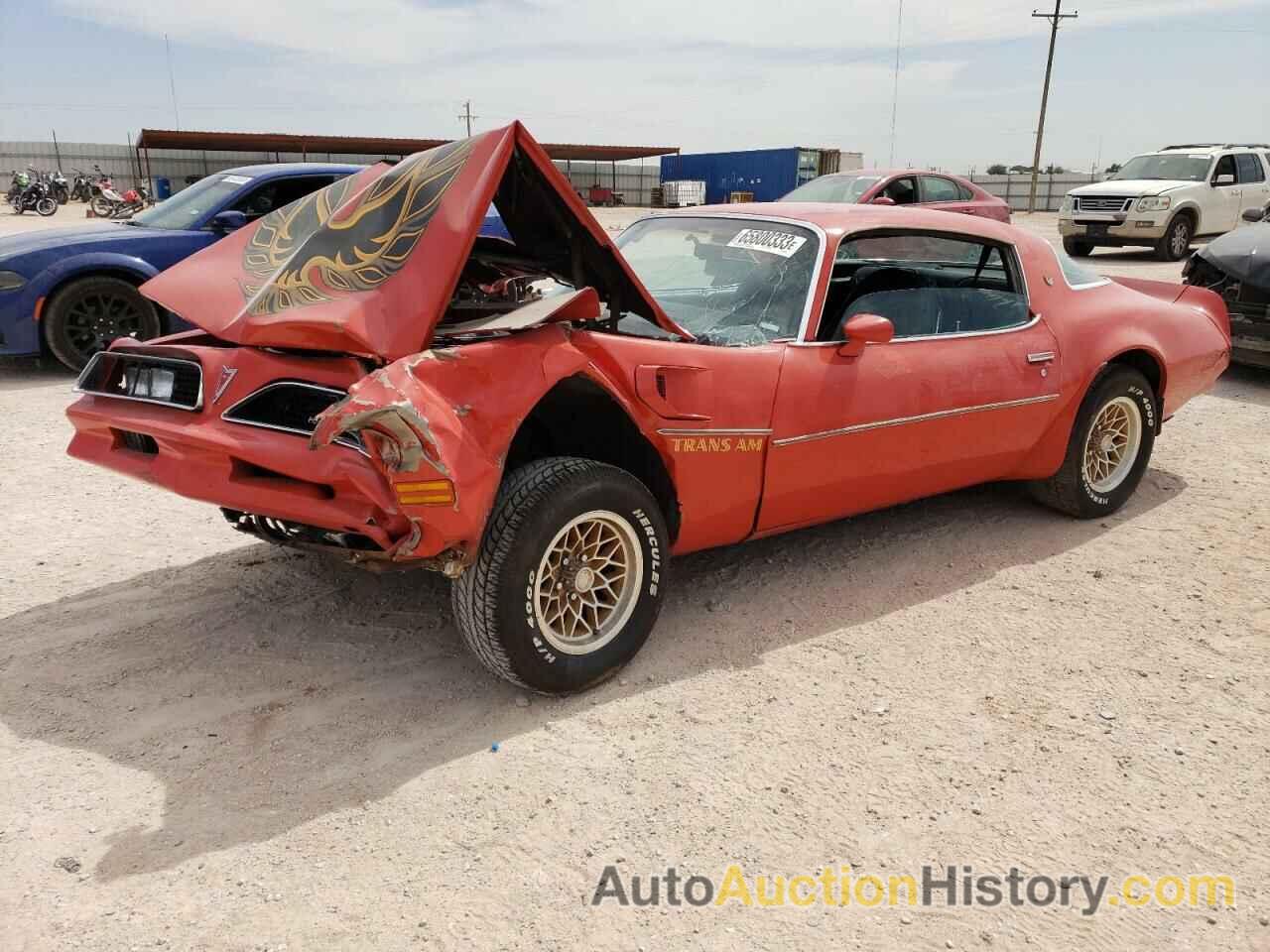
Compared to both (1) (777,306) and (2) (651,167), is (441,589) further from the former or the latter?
(2) (651,167)

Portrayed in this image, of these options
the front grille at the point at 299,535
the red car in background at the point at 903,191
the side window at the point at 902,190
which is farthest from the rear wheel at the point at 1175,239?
the front grille at the point at 299,535

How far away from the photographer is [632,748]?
289cm

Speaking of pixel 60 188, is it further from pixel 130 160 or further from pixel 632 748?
pixel 632 748

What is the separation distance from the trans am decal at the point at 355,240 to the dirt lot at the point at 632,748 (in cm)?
122

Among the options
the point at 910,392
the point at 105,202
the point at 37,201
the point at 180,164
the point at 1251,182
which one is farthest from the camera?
the point at 180,164

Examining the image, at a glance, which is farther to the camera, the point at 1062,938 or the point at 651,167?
the point at 651,167

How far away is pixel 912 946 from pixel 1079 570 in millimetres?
2559

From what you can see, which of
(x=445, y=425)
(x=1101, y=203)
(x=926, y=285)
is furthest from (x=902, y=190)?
(x=445, y=425)

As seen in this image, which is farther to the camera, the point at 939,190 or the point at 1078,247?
the point at 1078,247

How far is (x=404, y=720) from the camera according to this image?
2.99 metres

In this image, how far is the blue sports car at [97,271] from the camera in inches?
279

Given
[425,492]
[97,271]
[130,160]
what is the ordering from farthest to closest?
1. [130,160]
2. [97,271]
3. [425,492]

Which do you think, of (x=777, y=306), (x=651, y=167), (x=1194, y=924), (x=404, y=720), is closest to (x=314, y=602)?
(x=404, y=720)

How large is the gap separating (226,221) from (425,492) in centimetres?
594
